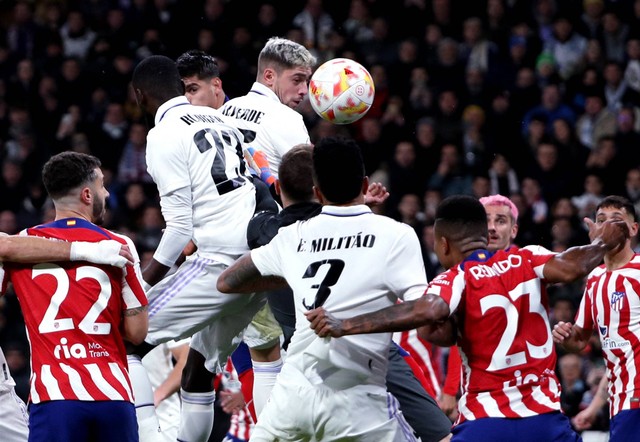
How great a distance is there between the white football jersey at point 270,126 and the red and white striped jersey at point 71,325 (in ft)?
6.89

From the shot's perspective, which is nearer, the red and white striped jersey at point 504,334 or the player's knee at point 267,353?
the red and white striped jersey at point 504,334

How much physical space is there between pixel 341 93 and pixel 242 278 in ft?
7.74

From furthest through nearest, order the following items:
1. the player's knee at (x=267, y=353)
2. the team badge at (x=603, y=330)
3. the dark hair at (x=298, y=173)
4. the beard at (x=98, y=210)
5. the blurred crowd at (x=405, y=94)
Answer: the blurred crowd at (x=405, y=94)
the player's knee at (x=267, y=353)
the team badge at (x=603, y=330)
the beard at (x=98, y=210)
the dark hair at (x=298, y=173)

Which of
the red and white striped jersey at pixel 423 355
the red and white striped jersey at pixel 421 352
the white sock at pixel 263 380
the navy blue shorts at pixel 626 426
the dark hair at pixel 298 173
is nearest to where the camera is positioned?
the dark hair at pixel 298 173

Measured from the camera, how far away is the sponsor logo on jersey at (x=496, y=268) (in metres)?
6.03

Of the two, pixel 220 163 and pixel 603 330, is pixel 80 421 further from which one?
pixel 603 330

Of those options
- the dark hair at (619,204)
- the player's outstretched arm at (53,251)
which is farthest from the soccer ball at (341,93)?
the player's outstretched arm at (53,251)

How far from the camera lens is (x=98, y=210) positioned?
6672 mm

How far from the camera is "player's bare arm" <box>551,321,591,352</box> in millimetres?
7102

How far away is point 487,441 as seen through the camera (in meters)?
5.92

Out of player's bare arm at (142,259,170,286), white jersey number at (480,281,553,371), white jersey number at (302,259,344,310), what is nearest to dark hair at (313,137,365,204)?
white jersey number at (302,259,344,310)

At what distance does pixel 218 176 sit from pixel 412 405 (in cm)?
199

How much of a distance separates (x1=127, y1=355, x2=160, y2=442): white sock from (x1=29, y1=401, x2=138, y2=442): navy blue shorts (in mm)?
1354

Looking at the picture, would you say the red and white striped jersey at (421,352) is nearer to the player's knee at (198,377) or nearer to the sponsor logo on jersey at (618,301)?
the player's knee at (198,377)
